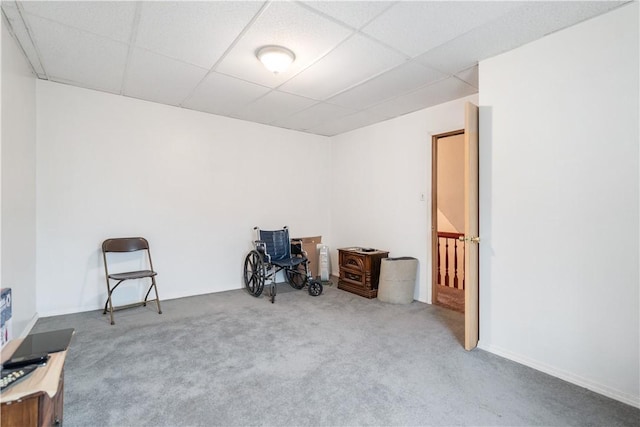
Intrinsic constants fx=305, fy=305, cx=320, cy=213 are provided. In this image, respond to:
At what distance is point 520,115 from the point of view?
2.43 m

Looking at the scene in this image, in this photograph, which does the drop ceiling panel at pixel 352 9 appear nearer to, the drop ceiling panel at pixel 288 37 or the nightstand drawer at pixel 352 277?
the drop ceiling panel at pixel 288 37

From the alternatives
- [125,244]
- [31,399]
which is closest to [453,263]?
[125,244]

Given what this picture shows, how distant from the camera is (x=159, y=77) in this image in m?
3.12

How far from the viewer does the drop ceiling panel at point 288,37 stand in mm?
2096

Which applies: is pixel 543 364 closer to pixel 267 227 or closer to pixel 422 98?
pixel 422 98

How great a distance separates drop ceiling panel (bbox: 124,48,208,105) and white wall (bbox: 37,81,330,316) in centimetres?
34

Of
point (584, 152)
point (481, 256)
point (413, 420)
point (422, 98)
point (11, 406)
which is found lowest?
point (413, 420)

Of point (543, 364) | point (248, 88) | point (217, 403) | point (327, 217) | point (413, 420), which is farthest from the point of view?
point (327, 217)

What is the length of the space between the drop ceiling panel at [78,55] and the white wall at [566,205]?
3.23 m

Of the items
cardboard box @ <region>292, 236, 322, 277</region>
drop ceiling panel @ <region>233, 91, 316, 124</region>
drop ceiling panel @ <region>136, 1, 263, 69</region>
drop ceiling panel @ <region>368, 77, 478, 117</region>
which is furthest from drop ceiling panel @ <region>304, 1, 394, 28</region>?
cardboard box @ <region>292, 236, 322, 277</region>

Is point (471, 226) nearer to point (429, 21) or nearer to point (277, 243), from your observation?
point (429, 21)

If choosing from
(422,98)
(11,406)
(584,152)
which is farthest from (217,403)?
(422,98)

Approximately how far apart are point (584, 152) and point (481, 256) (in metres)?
1.06

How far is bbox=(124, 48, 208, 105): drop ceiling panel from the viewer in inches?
109
